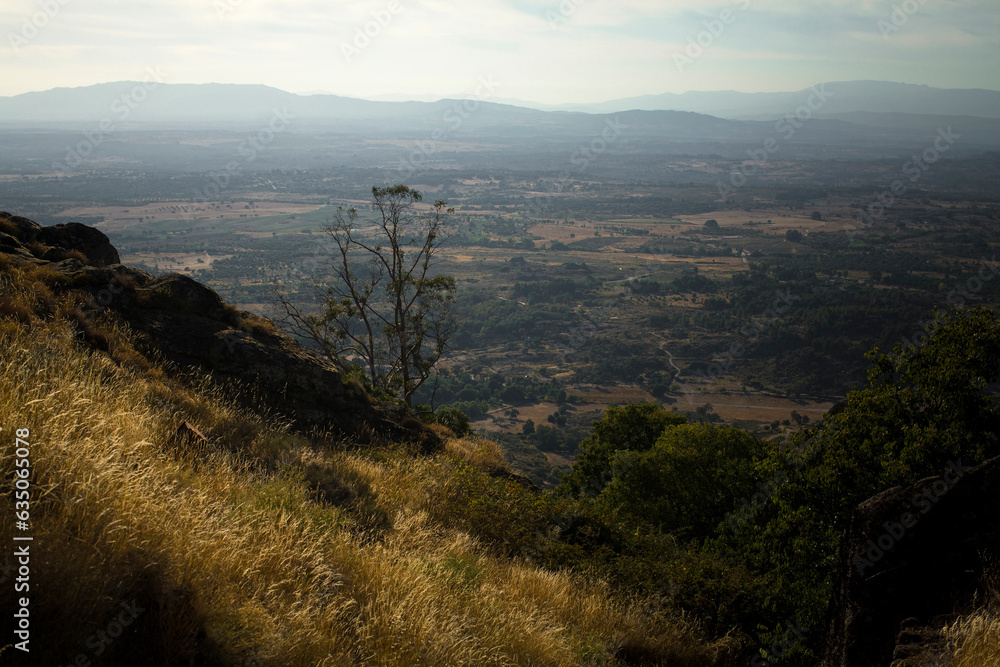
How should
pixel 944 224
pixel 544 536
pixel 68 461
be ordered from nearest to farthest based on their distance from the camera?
pixel 68 461 → pixel 544 536 → pixel 944 224

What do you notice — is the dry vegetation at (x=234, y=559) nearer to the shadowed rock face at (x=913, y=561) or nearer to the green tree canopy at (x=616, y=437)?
the shadowed rock face at (x=913, y=561)

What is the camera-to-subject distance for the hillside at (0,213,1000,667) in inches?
125

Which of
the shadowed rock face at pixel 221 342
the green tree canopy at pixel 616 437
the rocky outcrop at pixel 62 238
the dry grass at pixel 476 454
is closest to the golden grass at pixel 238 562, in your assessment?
the shadowed rock face at pixel 221 342

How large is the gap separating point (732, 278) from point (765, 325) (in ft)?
73.3

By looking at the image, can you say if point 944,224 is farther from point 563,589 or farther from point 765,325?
Result: point 563,589

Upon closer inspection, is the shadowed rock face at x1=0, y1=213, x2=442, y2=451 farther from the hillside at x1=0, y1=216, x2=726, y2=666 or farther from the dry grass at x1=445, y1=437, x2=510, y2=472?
the dry grass at x1=445, y1=437, x2=510, y2=472

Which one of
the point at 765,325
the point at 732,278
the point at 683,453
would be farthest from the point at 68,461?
the point at 732,278

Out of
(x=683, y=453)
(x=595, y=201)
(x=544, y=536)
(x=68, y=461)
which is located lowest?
(x=683, y=453)

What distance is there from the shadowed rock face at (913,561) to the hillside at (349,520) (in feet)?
0.09

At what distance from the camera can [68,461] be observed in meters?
3.37

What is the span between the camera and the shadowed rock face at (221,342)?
27.5ft

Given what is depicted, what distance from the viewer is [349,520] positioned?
206 inches
